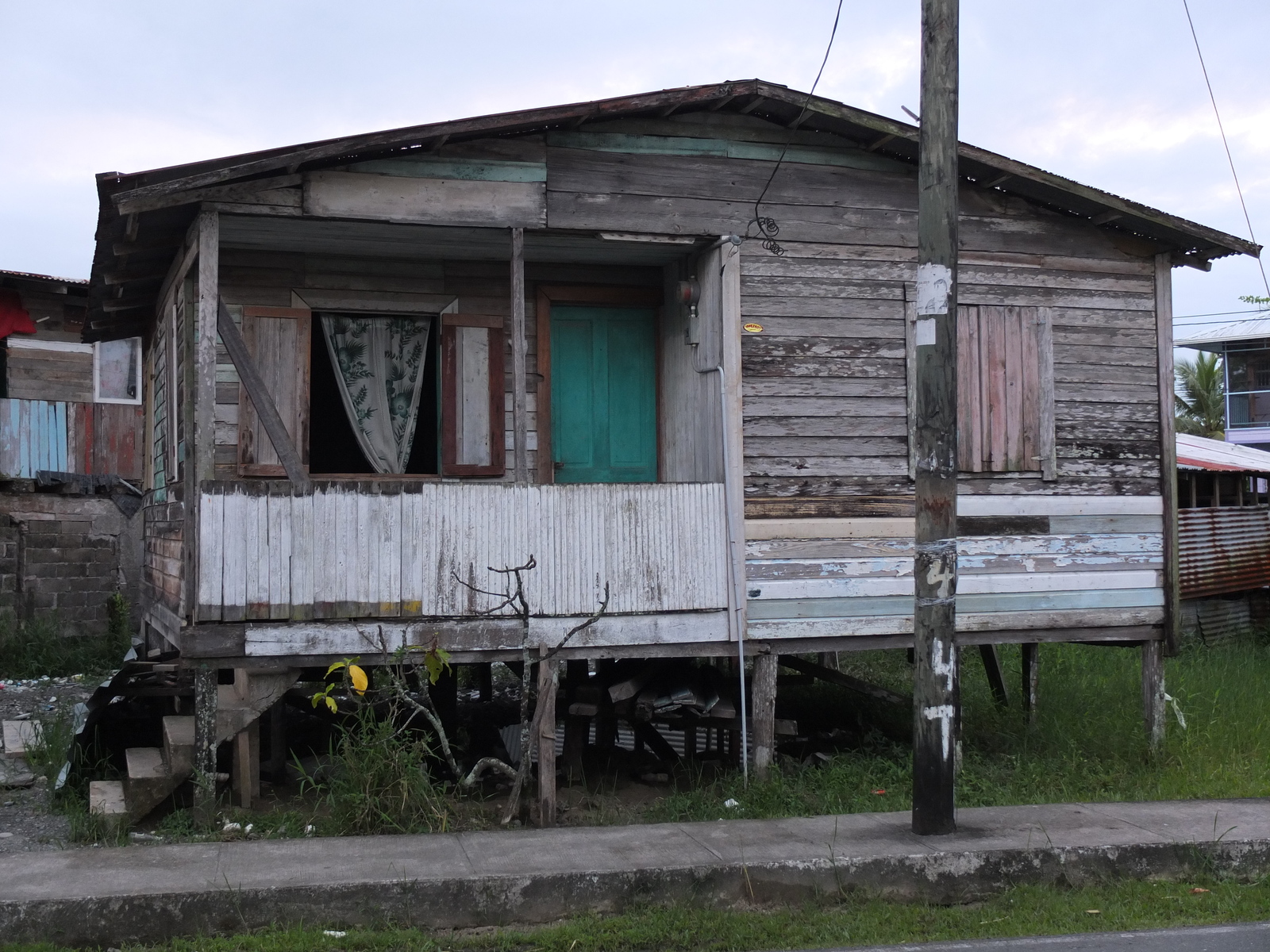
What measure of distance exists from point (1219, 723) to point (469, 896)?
7.25 metres

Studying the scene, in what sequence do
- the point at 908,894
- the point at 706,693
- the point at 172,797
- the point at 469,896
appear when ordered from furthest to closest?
the point at 706,693, the point at 172,797, the point at 908,894, the point at 469,896

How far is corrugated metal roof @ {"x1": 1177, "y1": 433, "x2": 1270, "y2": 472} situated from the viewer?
1938 cm

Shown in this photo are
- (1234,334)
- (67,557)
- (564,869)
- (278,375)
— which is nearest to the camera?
(564,869)

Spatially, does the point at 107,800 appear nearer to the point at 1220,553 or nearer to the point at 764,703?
the point at 764,703

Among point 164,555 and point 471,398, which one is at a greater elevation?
point 471,398

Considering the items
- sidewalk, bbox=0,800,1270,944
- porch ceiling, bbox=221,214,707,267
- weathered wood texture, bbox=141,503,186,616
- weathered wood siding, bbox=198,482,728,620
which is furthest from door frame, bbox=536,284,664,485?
sidewalk, bbox=0,800,1270,944

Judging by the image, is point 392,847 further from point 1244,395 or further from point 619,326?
point 1244,395

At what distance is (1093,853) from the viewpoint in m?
6.71

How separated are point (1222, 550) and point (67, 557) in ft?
53.4

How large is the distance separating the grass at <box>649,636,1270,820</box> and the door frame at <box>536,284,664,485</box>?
2.79 meters

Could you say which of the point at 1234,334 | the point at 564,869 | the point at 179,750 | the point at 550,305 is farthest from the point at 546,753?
the point at 1234,334

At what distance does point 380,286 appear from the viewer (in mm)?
9469

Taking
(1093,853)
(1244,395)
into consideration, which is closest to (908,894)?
(1093,853)

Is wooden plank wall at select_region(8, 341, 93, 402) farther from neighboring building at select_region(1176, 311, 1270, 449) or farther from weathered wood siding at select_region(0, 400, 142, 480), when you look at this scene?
A: neighboring building at select_region(1176, 311, 1270, 449)
